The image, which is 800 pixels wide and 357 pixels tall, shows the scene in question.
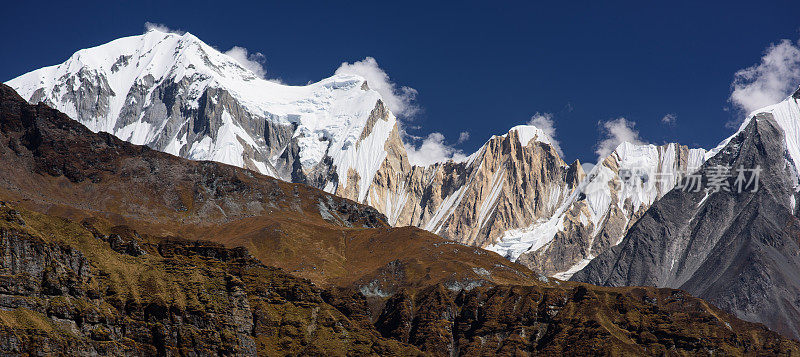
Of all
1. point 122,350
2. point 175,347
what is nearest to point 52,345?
point 122,350

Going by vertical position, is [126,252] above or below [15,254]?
above

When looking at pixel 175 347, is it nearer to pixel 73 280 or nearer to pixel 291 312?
pixel 73 280

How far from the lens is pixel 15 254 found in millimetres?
128000

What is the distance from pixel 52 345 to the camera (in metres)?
118

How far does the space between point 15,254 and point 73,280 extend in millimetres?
10837

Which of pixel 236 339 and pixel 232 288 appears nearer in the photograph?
pixel 236 339

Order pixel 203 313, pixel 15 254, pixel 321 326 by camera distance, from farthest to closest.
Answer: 1. pixel 321 326
2. pixel 203 313
3. pixel 15 254

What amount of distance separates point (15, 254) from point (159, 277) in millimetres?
37781

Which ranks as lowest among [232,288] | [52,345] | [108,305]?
[52,345]

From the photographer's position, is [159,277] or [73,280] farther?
[159,277]

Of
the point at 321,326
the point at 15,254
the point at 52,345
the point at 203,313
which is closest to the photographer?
the point at 52,345

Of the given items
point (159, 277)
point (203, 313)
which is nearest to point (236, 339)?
point (203, 313)

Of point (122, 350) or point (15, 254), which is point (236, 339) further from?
point (15, 254)

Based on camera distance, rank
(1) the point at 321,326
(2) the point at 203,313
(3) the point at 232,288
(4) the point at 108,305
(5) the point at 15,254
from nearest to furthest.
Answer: (5) the point at 15,254, (4) the point at 108,305, (2) the point at 203,313, (3) the point at 232,288, (1) the point at 321,326
